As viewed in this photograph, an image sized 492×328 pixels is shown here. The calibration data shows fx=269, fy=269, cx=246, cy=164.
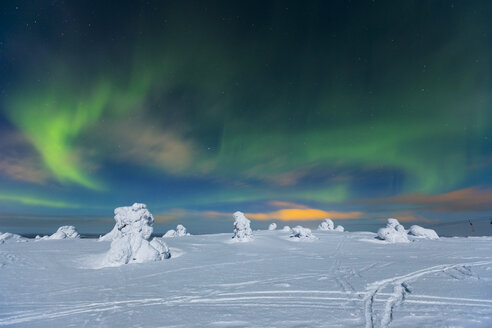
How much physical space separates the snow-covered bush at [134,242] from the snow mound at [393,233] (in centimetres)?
3003

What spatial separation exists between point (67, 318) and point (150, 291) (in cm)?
333

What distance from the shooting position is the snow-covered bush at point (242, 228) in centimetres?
3522

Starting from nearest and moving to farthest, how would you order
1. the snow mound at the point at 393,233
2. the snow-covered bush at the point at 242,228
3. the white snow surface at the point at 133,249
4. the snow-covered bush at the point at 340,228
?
the white snow surface at the point at 133,249
the snow-covered bush at the point at 242,228
the snow mound at the point at 393,233
the snow-covered bush at the point at 340,228

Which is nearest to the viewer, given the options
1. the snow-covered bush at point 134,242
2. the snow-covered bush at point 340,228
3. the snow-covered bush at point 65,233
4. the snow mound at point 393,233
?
the snow-covered bush at point 134,242

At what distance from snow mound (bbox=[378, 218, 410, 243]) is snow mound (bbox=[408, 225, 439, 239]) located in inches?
264

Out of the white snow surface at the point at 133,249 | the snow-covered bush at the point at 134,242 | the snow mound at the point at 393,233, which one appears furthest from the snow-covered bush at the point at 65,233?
the snow mound at the point at 393,233

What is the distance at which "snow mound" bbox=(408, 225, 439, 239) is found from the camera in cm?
4228

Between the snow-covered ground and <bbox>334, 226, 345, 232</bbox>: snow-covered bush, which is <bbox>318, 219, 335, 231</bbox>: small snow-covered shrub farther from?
the snow-covered ground

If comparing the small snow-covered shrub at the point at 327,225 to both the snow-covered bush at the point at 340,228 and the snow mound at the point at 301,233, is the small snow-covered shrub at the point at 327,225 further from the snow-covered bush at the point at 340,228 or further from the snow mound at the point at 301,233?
the snow mound at the point at 301,233

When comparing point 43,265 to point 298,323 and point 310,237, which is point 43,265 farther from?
point 310,237

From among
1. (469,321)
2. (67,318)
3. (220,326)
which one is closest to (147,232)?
(67,318)

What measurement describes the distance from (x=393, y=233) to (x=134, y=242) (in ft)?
111

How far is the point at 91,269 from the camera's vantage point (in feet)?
52.7

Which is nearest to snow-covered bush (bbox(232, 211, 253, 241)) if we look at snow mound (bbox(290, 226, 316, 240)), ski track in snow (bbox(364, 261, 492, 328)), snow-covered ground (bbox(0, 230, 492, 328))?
snow mound (bbox(290, 226, 316, 240))
